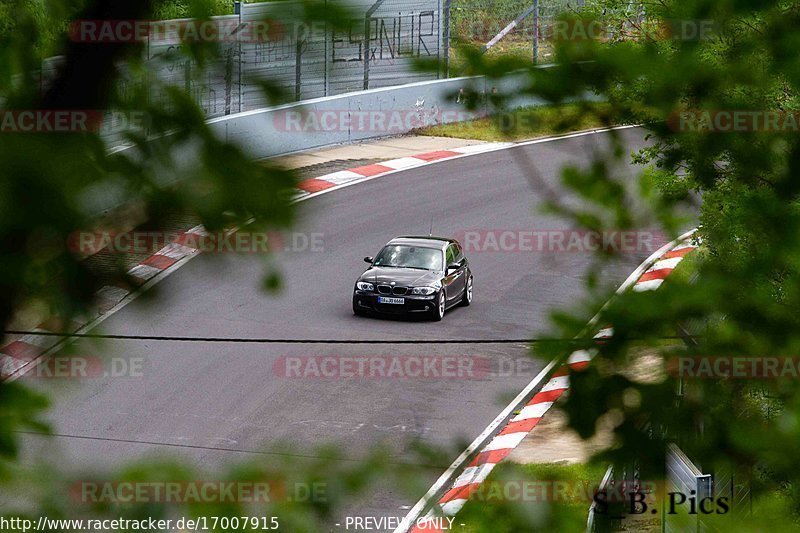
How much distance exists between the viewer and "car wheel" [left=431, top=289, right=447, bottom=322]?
1666 centimetres

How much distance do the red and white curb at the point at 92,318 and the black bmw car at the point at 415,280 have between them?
15.0 meters

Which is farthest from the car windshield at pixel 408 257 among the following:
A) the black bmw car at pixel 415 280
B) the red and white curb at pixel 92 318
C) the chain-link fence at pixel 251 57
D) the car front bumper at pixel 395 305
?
the chain-link fence at pixel 251 57

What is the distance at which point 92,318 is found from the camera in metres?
1.38

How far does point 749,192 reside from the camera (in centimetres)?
187

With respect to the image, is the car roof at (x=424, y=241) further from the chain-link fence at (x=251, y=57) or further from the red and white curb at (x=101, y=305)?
the chain-link fence at (x=251, y=57)

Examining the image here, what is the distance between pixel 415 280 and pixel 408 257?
0.75 m

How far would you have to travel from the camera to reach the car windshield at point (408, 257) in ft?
56.5
